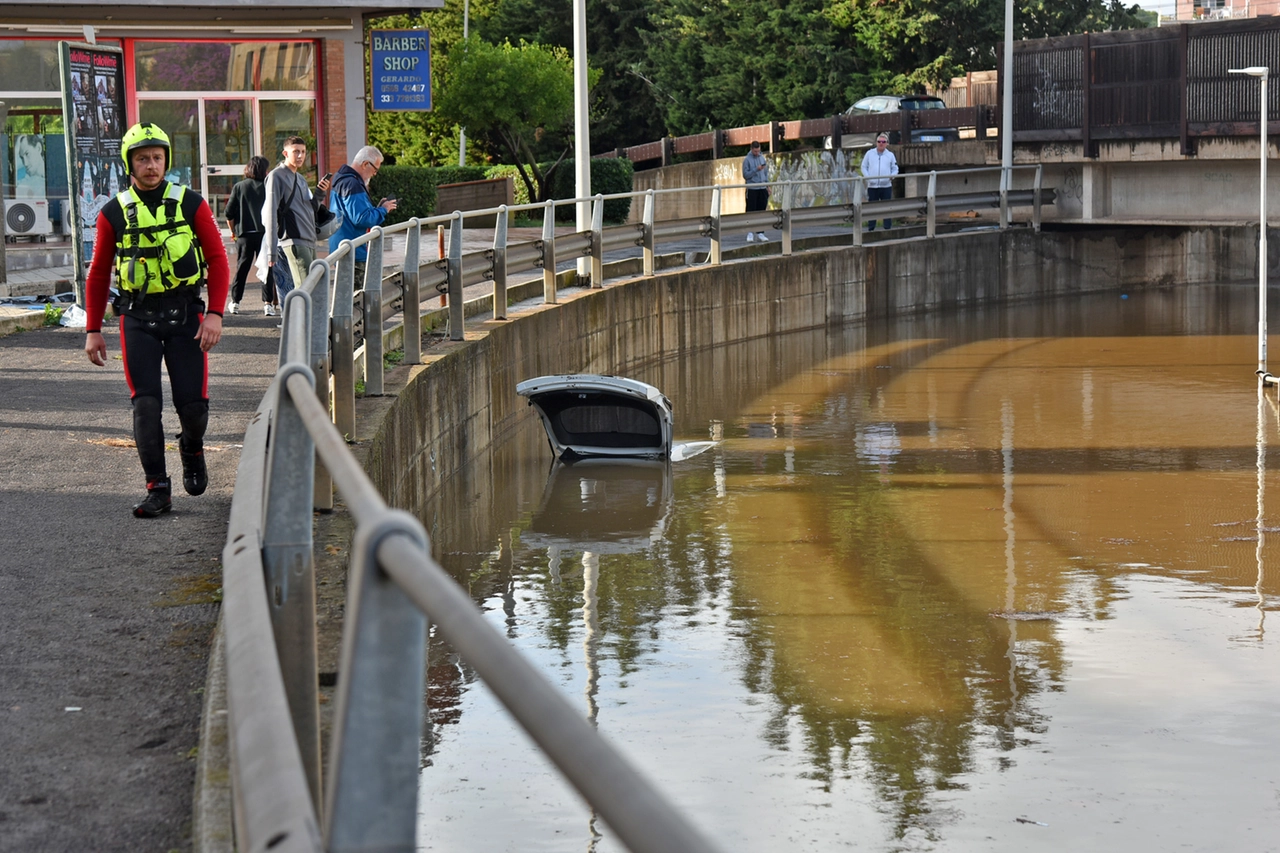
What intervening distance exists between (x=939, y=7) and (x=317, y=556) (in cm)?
4984

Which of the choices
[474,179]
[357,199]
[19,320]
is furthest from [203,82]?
[474,179]

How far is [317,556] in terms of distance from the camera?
21.8 ft

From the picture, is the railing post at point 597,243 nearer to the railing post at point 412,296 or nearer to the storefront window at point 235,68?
the storefront window at point 235,68

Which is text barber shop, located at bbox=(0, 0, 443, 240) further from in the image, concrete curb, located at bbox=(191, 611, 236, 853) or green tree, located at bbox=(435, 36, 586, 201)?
green tree, located at bbox=(435, 36, 586, 201)

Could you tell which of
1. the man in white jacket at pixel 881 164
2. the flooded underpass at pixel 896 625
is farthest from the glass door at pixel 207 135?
the man in white jacket at pixel 881 164

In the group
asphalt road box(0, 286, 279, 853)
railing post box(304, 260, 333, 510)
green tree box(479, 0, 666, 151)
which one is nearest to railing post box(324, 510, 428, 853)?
asphalt road box(0, 286, 279, 853)

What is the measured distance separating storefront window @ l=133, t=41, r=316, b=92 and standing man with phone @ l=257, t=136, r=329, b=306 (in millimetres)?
10992

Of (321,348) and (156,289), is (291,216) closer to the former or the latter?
(321,348)

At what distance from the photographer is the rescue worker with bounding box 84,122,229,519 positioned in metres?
7.16

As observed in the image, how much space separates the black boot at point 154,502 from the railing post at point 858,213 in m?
21.8

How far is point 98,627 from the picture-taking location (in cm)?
547

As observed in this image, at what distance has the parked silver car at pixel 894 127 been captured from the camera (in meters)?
40.5

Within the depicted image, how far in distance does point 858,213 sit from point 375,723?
88.3 ft

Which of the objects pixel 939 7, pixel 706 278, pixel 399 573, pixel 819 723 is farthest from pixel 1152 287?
pixel 399 573
